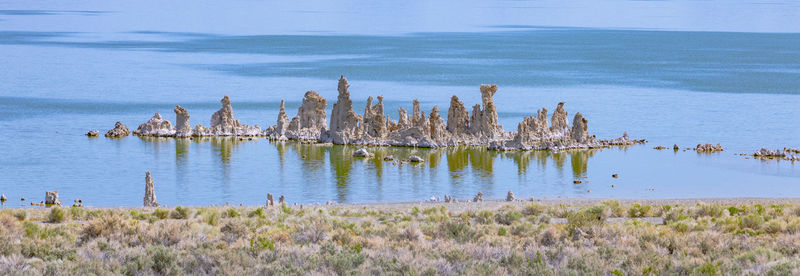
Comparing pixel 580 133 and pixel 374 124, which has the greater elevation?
pixel 374 124

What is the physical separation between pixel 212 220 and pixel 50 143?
41.8 m

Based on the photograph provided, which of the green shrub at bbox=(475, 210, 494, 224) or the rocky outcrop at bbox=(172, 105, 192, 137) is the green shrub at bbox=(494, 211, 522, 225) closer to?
the green shrub at bbox=(475, 210, 494, 224)

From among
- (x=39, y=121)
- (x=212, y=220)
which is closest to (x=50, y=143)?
(x=39, y=121)

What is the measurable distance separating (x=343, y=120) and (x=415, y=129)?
4274mm

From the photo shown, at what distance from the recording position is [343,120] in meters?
64.7

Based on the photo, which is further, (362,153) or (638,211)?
(362,153)

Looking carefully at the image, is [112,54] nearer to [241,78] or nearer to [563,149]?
[241,78]

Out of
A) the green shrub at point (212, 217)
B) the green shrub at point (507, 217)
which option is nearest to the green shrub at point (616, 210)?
the green shrub at point (507, 217)

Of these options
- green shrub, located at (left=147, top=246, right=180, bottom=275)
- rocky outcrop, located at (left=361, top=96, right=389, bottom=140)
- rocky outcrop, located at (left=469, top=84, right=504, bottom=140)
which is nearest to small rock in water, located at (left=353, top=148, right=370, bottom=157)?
rocky outcrop, located at (left=361, top=96, right=389, bottom=140)

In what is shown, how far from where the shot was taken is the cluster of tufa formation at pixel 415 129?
63562mm

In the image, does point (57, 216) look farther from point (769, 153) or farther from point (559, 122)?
point (769, 153)

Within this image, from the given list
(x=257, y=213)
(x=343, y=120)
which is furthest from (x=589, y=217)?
(x=343, y=120)

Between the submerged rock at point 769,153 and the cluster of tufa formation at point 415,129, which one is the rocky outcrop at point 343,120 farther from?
the submerged rock at point 769,153

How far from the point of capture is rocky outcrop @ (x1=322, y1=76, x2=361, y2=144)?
6369cm
